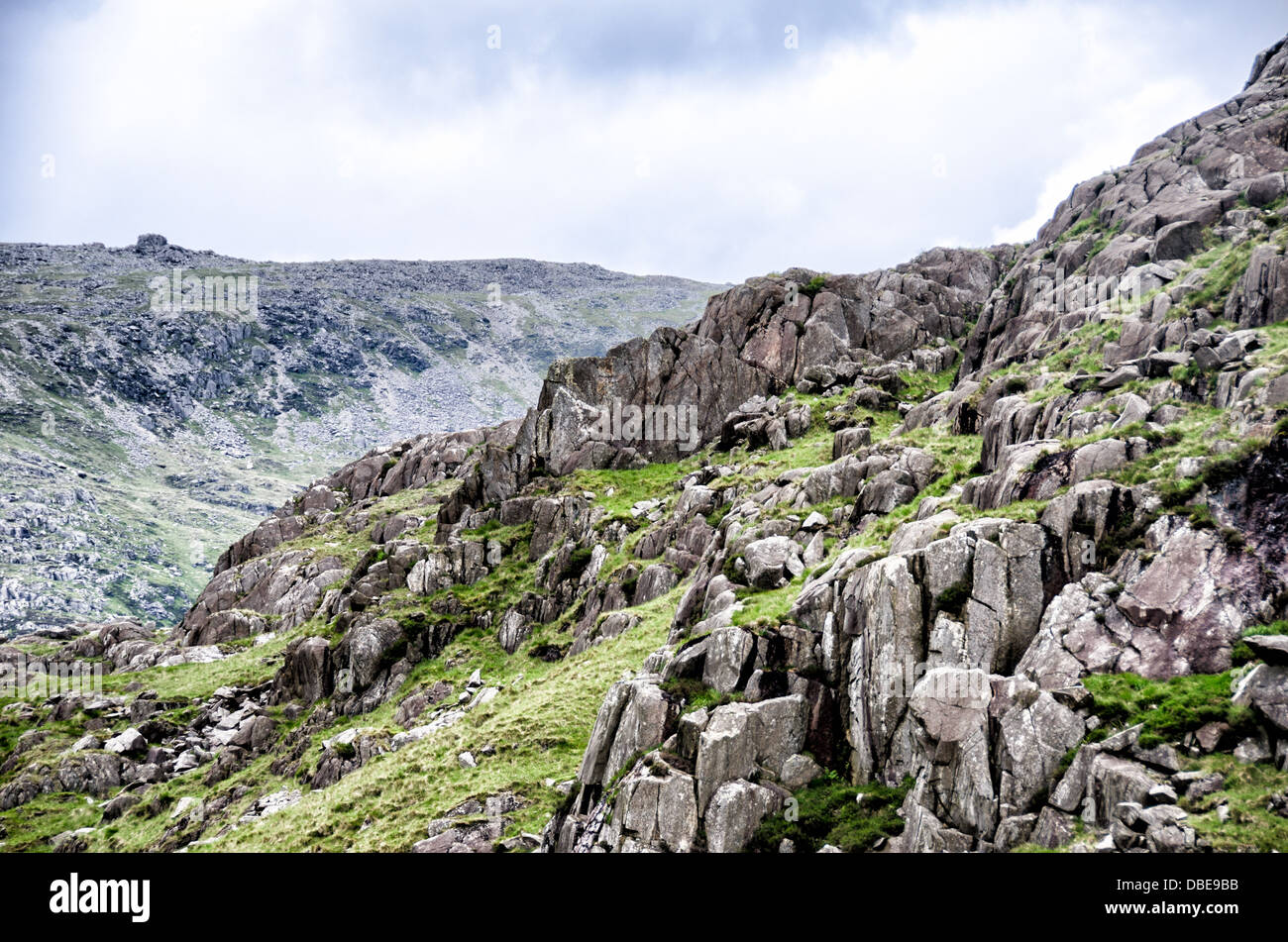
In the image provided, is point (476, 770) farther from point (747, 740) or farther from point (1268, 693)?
point (1268, 693)

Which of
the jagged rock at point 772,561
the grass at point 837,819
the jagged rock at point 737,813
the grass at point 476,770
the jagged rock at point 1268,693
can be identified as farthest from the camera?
the jagged rock at point 772,561

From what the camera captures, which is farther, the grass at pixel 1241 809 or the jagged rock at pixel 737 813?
the jagged rock at pixel 737 813

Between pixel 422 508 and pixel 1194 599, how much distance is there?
86.3m

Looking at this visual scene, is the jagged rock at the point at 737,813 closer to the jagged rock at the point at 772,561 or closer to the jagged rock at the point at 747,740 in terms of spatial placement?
the jagged rock at the point at 747,740

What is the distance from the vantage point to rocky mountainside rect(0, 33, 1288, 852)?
1978cm

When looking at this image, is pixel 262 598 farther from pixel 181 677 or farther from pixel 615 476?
pixel 615 476

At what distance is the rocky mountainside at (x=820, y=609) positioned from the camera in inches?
779

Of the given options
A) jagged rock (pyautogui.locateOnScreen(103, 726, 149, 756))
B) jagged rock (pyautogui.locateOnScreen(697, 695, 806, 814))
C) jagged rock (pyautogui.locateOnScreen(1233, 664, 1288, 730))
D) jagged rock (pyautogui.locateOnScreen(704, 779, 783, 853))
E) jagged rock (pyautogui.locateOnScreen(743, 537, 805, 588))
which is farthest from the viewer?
jagged rock (pyautogui.locateOnScreen(103, 726, 149, 756))

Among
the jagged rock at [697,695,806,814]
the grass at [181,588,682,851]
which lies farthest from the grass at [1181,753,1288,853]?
the grass at [181,588,682,851]

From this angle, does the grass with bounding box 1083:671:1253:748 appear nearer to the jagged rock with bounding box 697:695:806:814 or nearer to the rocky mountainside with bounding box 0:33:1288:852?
the rocky mountainside with bounding box 0:33:1288:852

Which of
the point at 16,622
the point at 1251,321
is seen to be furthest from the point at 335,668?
the point at 16,622

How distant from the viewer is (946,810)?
20156 millimetres

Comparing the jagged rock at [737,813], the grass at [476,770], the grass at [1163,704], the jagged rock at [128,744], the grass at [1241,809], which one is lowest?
the jagged rock at [128,744]

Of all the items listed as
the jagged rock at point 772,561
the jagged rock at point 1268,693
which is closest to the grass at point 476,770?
the jagged rock at point 772,561
